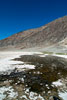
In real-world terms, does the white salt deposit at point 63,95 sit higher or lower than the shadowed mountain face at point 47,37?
lower

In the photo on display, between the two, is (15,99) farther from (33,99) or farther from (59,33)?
(59,33)

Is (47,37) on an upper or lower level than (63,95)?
upper

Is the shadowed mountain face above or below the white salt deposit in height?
above

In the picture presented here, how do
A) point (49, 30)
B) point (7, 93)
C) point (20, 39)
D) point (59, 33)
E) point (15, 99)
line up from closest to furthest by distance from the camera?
point (15, 99), point (7, 93), point (59, 33), point (49, 30), point (20, 39)

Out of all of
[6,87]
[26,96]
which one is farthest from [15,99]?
[6,87]

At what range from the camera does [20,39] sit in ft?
357

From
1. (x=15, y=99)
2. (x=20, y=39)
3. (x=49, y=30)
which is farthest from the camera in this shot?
(x=20, y=39)

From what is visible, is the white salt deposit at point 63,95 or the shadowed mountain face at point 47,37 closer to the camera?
the white salt deposit at point 63,95

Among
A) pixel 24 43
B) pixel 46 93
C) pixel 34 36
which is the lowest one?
pixel 46 93

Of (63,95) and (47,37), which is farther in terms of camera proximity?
(47,37)

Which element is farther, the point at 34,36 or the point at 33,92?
the point at 34,36

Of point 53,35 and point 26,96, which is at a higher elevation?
point 53,35

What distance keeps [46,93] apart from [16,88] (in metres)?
2.14

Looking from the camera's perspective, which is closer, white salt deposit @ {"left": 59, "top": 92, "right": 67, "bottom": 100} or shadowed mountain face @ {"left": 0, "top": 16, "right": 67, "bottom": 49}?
white salt deposit @ {"left": 59, "top": 92, "right": 67, "bottom": 100}
